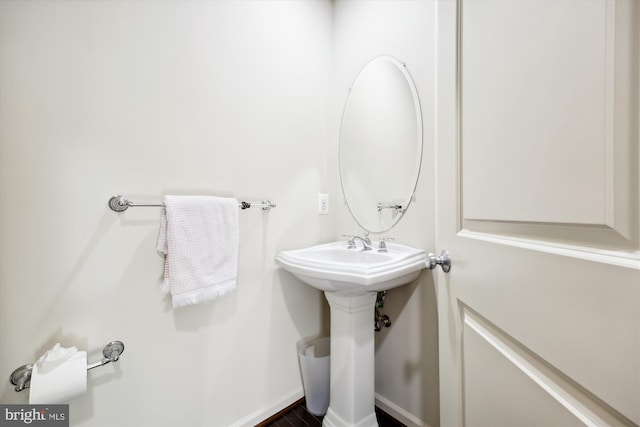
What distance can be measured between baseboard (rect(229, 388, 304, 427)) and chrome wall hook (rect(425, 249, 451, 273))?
117 centimetres

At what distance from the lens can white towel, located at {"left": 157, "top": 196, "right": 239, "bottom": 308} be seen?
0.98m

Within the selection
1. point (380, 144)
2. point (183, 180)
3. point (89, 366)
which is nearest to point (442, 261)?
point (380, 144)

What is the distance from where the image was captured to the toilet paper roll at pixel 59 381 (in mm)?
740

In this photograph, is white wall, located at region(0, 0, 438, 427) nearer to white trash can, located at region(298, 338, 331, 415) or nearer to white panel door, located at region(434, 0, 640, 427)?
white trash can, located at region(298, 338, 331, 415)

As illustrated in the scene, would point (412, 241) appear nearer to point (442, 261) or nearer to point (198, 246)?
point (442, 261)

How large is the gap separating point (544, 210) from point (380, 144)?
1.06 m

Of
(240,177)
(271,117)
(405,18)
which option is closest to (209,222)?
(240,177)

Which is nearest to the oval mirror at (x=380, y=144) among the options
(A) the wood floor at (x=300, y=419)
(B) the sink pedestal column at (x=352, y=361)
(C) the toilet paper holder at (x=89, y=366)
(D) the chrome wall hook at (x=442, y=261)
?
(B) the sink pedestal column at (x=352, y=361)

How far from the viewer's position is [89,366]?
2.81ft

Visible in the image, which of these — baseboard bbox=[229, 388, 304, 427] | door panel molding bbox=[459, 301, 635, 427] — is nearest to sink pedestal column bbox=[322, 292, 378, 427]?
baseboard bbox=[229, 388, 304, 427]

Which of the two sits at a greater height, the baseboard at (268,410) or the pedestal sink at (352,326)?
the pedestal sink at (352,326)

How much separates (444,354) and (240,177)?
108 centimetres

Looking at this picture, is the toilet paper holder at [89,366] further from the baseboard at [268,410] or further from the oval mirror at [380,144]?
the oval mirror at [380,144]

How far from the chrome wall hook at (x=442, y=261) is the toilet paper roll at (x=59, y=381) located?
43.6 inches
